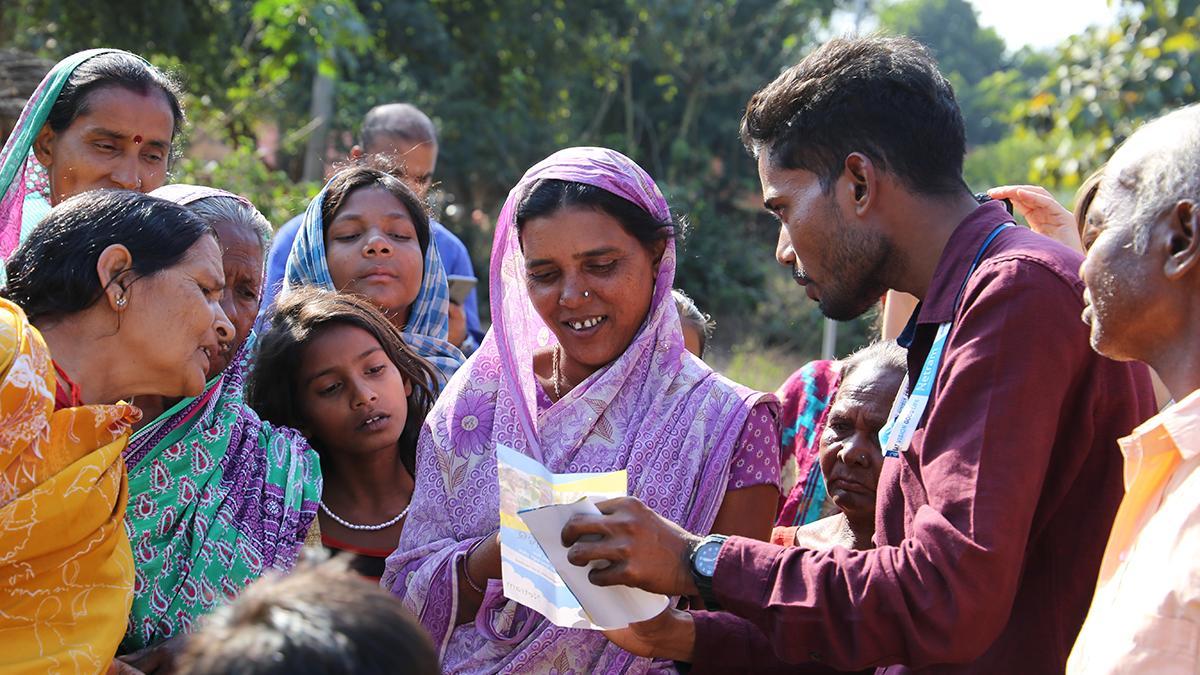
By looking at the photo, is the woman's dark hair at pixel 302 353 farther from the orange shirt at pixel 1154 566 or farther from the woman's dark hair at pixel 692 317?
the orange shirt at pixel 1154 566

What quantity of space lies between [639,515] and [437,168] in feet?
44.4

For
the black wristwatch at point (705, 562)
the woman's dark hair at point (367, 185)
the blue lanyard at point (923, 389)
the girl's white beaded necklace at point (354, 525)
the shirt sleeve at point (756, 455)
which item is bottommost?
the girl's white beaded necklace at point (354, 525)

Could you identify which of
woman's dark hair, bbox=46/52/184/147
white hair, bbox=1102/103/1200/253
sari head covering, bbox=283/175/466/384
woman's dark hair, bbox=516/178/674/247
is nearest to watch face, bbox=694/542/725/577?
white hair, bbox=1102/103/1200/253

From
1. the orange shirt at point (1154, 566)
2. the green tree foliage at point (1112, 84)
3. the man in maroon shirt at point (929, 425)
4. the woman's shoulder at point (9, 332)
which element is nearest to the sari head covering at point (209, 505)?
the woman's shoulder at point (9, 332)

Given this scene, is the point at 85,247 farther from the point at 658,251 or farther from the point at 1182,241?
the point at 1182,241

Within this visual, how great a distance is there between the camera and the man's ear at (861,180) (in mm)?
2283

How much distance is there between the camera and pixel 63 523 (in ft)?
7.97

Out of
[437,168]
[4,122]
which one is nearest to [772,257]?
[437,168]

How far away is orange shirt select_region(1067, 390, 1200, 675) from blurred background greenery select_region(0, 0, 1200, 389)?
535 cm

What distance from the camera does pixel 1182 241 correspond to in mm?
1838

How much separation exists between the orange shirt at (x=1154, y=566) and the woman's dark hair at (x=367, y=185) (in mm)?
2860

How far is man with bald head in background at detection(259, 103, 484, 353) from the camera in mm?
4617

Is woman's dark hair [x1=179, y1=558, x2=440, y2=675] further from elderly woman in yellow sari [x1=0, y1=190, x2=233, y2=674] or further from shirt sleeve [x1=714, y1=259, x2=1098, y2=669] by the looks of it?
elderly woman in yellow sari [x1=0, y1=190, x2=233, y2=674]

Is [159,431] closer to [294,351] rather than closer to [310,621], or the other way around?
[294,351]
